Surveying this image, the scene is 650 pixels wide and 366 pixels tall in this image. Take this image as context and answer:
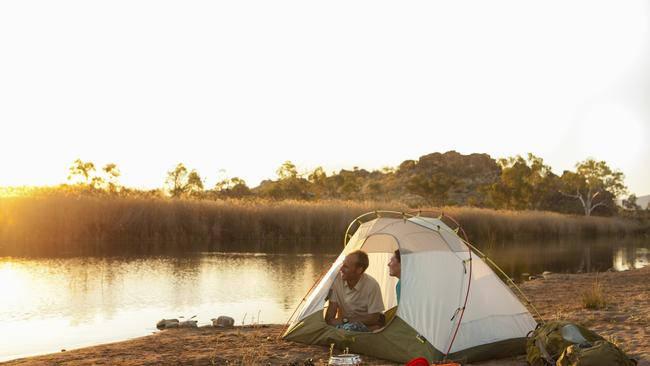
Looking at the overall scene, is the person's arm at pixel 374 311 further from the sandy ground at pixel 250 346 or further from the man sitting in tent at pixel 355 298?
the sandy ground at pixel 250 346

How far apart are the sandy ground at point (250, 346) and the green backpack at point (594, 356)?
3.26 ft

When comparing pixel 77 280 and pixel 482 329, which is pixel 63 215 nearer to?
pixel 77 280

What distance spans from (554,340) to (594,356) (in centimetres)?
70

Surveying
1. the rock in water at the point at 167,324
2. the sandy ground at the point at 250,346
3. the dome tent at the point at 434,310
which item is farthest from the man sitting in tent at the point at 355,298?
the rock in water at the point at 167,324

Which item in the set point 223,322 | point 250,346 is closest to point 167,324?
point 223,322

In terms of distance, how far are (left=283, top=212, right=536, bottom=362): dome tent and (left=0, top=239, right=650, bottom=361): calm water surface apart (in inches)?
103

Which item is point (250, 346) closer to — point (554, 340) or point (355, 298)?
point (355, 298)

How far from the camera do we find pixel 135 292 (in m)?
13.0

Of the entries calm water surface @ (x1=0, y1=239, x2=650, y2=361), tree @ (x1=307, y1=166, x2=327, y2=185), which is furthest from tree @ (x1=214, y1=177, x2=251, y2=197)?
calm water surface @ (x1=0, y1=239, x2=650, y2=361)

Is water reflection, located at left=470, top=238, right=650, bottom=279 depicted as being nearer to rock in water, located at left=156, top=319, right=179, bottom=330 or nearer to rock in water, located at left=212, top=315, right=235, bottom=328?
rock in water, located at left=212, top=315, right=235, bottom=328

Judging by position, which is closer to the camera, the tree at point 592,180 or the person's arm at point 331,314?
the person's arm at point 331,314

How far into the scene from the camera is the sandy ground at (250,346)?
7043mm

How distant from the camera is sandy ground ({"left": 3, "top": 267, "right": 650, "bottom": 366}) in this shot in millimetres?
7043

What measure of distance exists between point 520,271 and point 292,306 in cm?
950
